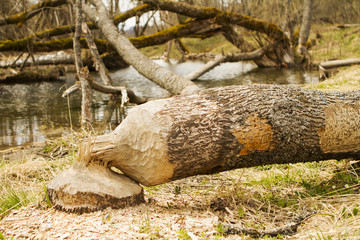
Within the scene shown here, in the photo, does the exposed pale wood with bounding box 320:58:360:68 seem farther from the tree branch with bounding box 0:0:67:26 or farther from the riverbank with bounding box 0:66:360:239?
the tree branch with bounding box 0:0:67:26

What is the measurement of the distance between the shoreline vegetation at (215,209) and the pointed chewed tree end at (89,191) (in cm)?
7

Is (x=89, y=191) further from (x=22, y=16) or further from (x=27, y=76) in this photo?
(x=27, y=76)

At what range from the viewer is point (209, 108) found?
255cm

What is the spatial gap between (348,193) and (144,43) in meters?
9.52

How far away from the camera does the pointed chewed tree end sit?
2398 mm

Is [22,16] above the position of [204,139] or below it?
above

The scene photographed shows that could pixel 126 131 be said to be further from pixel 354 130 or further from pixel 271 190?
pixel 354 130

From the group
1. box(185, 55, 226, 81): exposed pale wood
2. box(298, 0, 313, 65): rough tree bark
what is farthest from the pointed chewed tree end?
box(298, 0, 313, 65): rough tree bark

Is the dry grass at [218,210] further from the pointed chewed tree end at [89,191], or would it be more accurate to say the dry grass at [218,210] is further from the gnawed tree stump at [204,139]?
the gnawed tree stump at [204,139]

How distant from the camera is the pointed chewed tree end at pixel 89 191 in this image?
7.87 feet

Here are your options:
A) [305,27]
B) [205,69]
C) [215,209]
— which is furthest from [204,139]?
[305,27]

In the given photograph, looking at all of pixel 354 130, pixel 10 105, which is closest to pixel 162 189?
pixel 354 130

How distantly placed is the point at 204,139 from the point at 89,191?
95 cm

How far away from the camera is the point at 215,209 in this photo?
8.52ft
